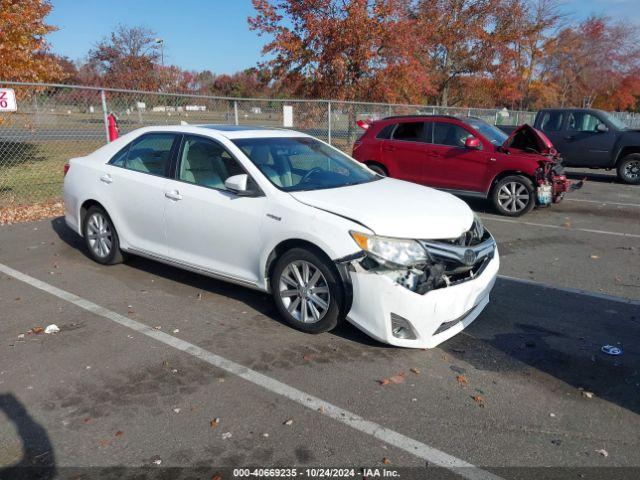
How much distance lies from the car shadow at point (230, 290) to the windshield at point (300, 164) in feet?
3.74

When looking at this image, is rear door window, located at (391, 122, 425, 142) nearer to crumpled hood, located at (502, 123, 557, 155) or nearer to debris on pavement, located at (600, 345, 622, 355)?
crumpled hood, located at (502, 123, 557, 155)

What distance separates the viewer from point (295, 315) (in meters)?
4.29

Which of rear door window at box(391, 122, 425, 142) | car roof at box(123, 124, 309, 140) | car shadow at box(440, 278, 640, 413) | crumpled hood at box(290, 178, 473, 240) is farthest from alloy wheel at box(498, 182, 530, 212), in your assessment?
car roof at box(123, 124, 309, 140)

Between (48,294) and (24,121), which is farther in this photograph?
(24,121)

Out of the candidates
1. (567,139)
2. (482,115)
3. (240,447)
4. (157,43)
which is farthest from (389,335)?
(157,43)

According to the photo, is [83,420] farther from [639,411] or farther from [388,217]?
[639,411]

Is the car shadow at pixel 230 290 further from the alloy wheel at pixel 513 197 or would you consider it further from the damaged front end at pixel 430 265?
the alloy wheel at pixel 513 197

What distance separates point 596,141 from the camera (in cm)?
1355

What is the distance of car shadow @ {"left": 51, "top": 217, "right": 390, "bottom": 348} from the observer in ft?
14.0

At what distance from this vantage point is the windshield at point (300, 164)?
4.67 m

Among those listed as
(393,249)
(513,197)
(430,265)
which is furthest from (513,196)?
(393,249)

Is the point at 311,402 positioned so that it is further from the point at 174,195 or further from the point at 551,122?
the point at 551,122

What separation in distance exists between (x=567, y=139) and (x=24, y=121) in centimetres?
1339

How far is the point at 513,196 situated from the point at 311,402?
7016 mm
